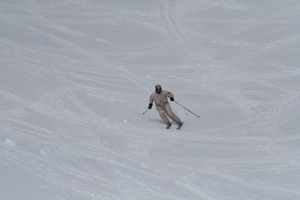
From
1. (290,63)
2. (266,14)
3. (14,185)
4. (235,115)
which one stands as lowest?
(14,185)

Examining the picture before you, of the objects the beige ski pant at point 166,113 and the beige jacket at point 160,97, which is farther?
the beige ski pant at point 166,113

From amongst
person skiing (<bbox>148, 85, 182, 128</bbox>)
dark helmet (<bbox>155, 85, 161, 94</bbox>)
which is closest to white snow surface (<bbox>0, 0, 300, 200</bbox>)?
person skiing (<bbox>148, 85, 182, 128</bbox>)

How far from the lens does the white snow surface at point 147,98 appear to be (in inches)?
393

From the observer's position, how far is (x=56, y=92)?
13.9 meters

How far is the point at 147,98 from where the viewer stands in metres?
13.8

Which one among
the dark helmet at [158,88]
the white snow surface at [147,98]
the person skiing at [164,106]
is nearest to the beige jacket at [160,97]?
the person skiing at [164,106]

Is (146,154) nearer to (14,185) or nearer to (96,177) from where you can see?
(96,177)

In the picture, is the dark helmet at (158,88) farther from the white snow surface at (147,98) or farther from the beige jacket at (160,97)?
the white snow surface at (147,98)

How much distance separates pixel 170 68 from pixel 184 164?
17.9 ft

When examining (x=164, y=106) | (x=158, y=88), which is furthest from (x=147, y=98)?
(x=158, y=88)

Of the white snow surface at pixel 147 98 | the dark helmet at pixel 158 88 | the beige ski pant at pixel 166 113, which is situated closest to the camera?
the white snow surface at pixel 147 98

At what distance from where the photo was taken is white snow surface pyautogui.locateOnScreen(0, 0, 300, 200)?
998cm

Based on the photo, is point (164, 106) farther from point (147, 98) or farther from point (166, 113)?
point (147, 98)

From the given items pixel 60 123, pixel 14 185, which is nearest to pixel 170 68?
pixel 60 123
